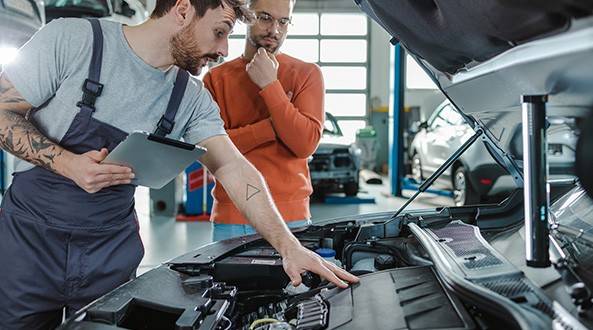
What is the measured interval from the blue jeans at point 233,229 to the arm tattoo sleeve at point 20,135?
2.36ft

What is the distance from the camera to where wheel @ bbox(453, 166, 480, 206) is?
557 centimetres

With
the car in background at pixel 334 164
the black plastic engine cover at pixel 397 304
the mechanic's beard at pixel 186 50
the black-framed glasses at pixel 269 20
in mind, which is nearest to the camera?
the black plastic engine cover at pixel 397 304

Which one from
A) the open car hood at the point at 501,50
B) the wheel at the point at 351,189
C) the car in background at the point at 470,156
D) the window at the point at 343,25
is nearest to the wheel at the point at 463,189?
the car in background at the point at 470,156

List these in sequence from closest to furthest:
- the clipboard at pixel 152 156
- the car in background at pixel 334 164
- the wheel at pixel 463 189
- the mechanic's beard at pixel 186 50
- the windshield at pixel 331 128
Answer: the clipboard at pixel 152 156
the mechanic's beard at pixel 186 50
the wheel at pixel 463 189
the car in background at pixel 334 164
the windshield at pixel 331 128

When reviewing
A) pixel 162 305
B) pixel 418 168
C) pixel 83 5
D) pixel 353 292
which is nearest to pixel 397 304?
pixel 353 292

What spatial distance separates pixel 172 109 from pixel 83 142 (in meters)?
0.27

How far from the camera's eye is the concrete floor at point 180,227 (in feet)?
14.3

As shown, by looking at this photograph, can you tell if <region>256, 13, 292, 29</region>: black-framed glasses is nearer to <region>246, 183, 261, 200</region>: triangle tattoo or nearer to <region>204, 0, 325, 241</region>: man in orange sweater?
<region>204, 0, 325, 241</region>: man in orange sweater

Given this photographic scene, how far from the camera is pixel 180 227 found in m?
5.51

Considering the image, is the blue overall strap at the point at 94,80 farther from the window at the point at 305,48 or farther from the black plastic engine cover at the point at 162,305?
the window at the point at 305,48

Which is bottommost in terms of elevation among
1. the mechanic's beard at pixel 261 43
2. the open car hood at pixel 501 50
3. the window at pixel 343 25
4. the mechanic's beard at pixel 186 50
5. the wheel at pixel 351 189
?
the wheel at pixel 351 189

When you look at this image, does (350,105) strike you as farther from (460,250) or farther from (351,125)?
(460,250)

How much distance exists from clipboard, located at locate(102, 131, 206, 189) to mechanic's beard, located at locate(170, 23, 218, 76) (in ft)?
0.99

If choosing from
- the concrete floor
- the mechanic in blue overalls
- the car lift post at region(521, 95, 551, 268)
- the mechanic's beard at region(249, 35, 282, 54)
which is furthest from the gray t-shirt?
the concrete floor
